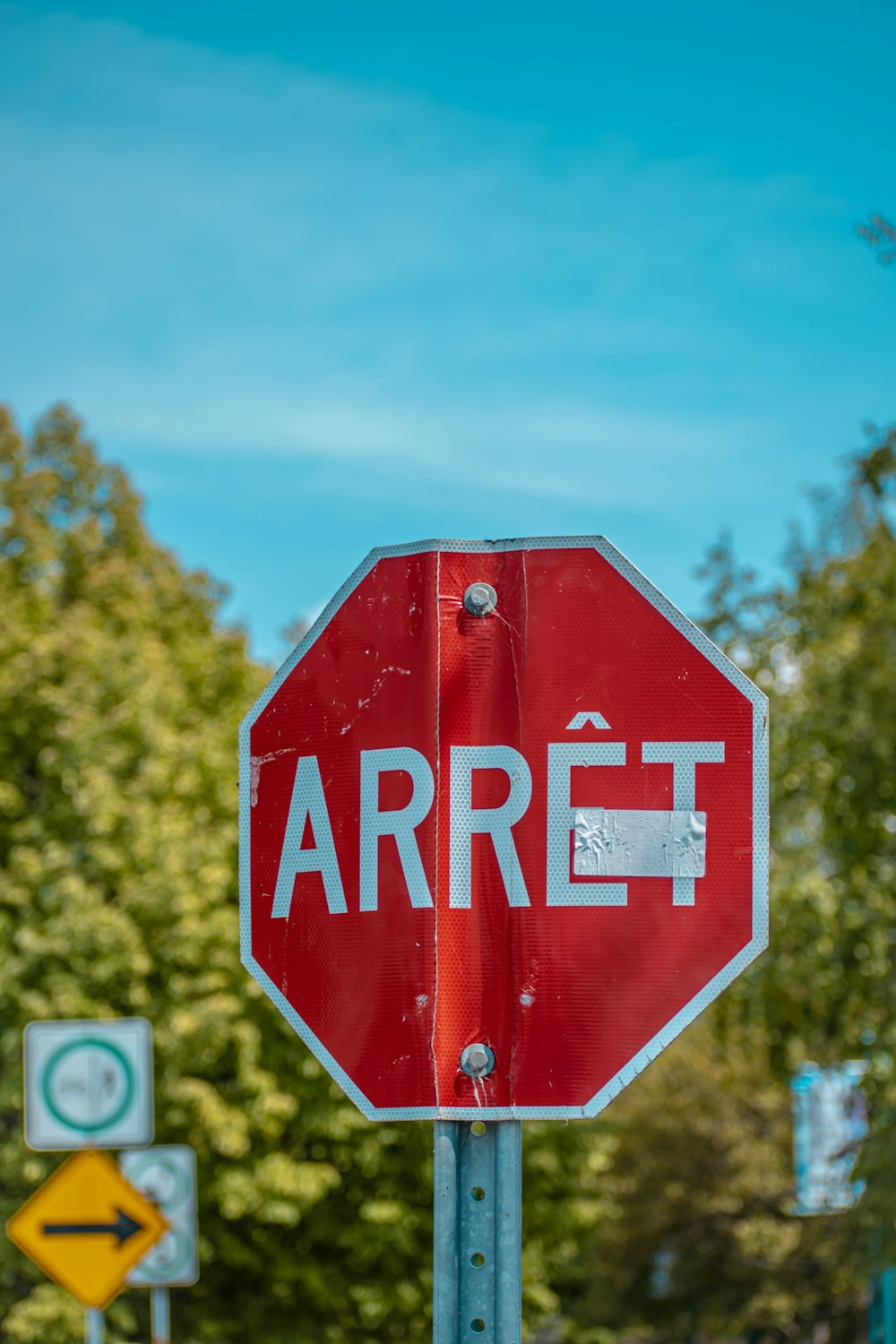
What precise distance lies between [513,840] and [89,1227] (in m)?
8.06

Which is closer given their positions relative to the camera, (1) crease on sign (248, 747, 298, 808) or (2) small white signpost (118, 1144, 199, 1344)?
(1) crease on sign (248, 747, 298, 808)

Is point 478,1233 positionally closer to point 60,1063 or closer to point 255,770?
point 255,770

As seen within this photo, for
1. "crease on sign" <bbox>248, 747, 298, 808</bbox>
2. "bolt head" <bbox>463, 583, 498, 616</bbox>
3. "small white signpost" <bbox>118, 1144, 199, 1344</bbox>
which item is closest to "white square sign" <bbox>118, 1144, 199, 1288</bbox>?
"small white signpost" <bbox>118, 1144, 199, 1344</bbox>

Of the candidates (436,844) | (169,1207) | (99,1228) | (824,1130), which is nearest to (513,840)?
(436,844)

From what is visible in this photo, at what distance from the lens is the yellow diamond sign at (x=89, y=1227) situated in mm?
9656

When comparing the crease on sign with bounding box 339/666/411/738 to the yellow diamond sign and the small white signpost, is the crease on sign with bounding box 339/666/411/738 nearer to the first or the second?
the yellow diamond sign

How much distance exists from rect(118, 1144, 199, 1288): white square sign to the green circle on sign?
2.00 m

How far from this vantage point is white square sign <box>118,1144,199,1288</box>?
37.7 feet

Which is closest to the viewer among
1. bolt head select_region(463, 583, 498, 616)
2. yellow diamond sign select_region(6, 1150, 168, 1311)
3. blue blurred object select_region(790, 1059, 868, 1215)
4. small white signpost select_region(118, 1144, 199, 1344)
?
bolt head select_region(463, 583, 498, 616)

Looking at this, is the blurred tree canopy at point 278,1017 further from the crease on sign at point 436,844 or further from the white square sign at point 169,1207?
the crease on sign at point 436,844

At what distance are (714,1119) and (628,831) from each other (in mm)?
25683

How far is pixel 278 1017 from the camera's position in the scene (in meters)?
18.0

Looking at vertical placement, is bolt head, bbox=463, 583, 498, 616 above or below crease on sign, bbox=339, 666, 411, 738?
above

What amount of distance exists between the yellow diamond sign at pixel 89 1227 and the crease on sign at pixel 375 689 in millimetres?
7685
